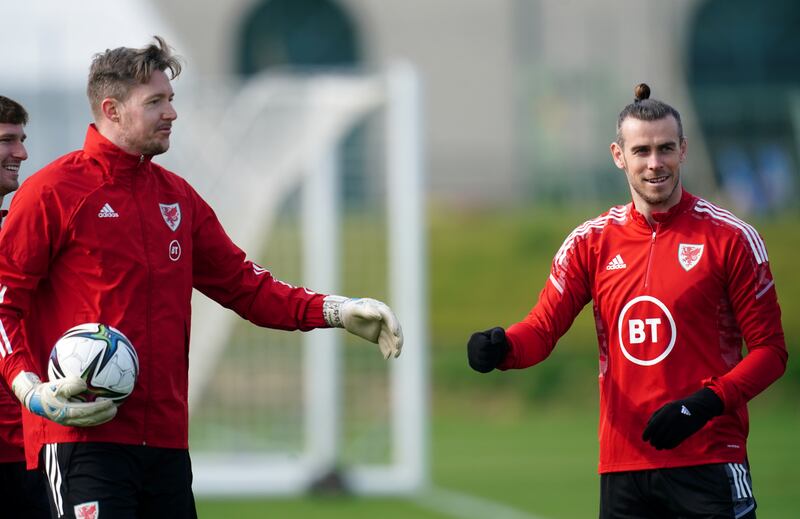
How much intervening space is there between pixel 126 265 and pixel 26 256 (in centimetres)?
33

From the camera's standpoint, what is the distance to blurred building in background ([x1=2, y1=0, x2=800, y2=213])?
24031 mm

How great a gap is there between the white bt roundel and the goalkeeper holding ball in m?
1.50

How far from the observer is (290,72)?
27.5 m

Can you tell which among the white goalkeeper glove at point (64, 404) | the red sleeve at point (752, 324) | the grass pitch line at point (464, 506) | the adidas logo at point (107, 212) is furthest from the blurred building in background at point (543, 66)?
the white goalkeeper glove at point (64, 404)

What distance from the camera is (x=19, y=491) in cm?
580

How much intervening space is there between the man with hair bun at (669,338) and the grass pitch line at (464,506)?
5.53 m

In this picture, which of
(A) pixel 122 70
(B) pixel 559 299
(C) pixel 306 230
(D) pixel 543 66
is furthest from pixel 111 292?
(D) pixel 543 66

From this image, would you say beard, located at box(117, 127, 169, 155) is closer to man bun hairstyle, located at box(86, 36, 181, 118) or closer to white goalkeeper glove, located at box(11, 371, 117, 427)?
man bun hairstyle, located at box(86, 36, 181, 118)

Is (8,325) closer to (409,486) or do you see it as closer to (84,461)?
(84,461)

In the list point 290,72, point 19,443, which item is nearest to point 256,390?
point 19,443

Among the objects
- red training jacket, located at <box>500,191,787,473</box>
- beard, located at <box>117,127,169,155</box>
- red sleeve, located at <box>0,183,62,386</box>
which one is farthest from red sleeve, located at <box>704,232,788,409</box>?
red sleeve, located at <box>0,183,62,386</box>

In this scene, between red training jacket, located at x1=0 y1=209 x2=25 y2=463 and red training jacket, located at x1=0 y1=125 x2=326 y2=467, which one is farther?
red training jacket, located at x1=0 y1=209 x2=25 y2=463

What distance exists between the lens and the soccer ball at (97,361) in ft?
16.0

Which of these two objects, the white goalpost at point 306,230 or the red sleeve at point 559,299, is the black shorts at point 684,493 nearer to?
the red sleeve at point 559,299
